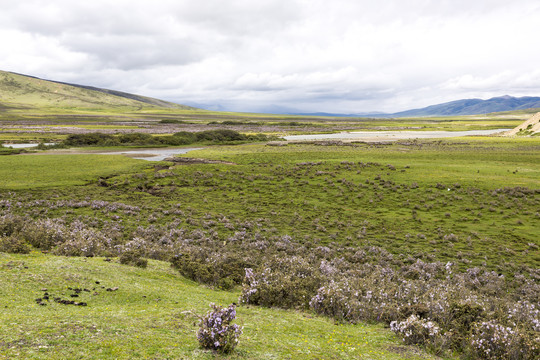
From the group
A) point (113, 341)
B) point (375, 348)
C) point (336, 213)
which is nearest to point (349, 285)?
point (375, 348)

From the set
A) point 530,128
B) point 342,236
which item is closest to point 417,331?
point 342,236

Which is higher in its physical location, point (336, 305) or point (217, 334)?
point (217, 334)

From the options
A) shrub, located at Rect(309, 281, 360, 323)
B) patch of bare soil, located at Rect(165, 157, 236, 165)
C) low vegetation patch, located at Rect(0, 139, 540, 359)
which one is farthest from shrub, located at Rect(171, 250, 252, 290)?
patch of bare soil, located at Rect(165, 157, 236, 165)

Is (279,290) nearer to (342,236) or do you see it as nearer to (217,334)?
(217,334)

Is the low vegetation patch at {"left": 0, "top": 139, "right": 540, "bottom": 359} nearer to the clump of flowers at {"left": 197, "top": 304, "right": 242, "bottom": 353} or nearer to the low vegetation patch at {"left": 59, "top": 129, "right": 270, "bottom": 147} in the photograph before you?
the clump of flowers at {"left": 197, "top": 304, "right": 242, "bottom": 353}

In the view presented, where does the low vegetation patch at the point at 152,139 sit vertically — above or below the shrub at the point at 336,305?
above

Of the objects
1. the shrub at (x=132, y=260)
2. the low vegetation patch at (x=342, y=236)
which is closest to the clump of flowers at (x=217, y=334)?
the low vegetation patch at (x=342, y=236)

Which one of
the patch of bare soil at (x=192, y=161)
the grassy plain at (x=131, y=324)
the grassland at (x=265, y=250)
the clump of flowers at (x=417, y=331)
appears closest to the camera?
the grassy plain at (x=131, y=324)

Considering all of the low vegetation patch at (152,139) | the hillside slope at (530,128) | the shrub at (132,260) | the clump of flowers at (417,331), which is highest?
the hillside slope at (530,128)

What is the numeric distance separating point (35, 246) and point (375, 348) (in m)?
18.1

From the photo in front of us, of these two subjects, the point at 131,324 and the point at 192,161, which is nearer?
the point at 131,324

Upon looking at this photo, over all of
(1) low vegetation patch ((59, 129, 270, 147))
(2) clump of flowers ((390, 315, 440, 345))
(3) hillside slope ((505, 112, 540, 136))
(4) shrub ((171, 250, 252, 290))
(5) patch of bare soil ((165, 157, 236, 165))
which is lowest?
(4) shrub ((171, 250, 252, 290))

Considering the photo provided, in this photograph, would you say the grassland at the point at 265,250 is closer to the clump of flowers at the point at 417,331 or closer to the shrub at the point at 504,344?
the shrub at the point at 504,344

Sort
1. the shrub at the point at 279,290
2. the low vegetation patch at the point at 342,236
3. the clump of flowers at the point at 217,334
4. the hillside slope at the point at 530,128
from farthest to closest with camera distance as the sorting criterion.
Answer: the hillside slope at the point at 530,128, the shrub at the point at 279,290, the low vegetation patch at the point at 342,236, the clump of flowers at the point at 217,334
